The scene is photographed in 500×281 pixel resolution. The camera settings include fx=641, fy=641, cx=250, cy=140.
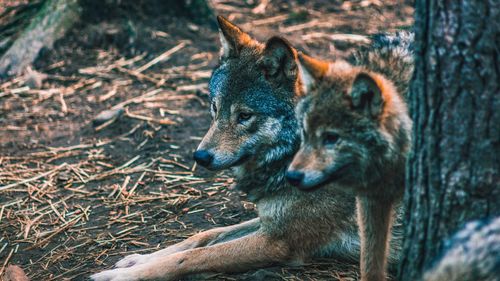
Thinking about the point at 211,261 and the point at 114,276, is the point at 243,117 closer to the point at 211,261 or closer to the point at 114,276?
the point at 211,261

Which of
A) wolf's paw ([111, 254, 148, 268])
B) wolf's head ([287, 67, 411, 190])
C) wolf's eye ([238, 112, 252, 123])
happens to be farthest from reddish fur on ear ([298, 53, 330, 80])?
wolf's paw ([111, 254, 148, 268])

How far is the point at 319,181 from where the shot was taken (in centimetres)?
377

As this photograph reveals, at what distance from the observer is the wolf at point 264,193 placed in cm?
484

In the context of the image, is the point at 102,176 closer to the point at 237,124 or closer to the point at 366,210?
the point at 237,124

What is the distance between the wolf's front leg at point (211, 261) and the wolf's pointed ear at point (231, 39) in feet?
5.15

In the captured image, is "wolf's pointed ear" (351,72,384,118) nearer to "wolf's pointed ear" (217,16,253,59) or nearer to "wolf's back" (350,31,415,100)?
"wolf's back" (350,31,415,100)

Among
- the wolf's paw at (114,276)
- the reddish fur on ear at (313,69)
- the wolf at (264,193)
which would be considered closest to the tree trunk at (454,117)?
the reddish fur on ear at (313,69)

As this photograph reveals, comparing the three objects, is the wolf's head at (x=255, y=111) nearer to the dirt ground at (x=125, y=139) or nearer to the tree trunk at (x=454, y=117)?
the dirt ground at (x=125, y=139)

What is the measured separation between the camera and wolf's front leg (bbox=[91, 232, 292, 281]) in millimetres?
4824

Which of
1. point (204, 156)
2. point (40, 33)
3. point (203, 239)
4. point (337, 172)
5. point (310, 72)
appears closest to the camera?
point (337, 172)

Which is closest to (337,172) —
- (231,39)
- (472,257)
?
(472,257)

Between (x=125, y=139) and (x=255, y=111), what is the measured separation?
2.66m

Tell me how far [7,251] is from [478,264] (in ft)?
12.6

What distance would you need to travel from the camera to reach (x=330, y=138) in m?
3.80
